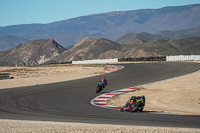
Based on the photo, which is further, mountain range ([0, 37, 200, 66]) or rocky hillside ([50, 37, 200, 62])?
mountain range ([0, 37, 200, 66])

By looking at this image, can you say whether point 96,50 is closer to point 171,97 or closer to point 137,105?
point 171,97

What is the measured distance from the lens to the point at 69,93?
64.7ft

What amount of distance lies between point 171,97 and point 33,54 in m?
174

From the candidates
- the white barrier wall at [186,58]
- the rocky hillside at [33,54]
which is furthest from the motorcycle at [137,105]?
the rocky hillside at [33,54]

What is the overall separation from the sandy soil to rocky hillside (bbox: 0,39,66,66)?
15908 cm

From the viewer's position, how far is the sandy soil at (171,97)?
1430 centimetres

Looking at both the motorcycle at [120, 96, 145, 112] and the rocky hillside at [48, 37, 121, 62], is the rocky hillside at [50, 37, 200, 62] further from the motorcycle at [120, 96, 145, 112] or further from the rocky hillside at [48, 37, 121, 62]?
the motorcycle at [120, 96, 145, 112]

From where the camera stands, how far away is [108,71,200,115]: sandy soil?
14.3 meters

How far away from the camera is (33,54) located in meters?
187

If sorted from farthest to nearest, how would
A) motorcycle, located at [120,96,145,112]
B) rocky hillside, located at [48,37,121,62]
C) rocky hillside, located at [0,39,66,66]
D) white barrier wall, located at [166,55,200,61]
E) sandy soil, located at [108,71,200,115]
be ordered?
1. rocky hillside, located at [0,39,66,66]
2. rocky hillside, located at [48,37,121,62]
3. white barrier wall, located at [166,55,200,61]
4. sandy soil, located at [108,71,200,115]
5. motorcycle, located at [120,96,145,112]

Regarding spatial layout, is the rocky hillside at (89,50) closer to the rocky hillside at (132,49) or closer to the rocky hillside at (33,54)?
the rocky hillside at (132,49)

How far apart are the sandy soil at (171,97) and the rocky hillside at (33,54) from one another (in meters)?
159

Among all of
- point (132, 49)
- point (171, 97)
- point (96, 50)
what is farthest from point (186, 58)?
point (96, 50)

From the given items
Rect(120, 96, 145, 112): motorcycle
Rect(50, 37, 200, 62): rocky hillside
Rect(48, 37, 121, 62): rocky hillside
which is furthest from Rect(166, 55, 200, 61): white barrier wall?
Rect(48, 37, 121, 62): rocky hillside
